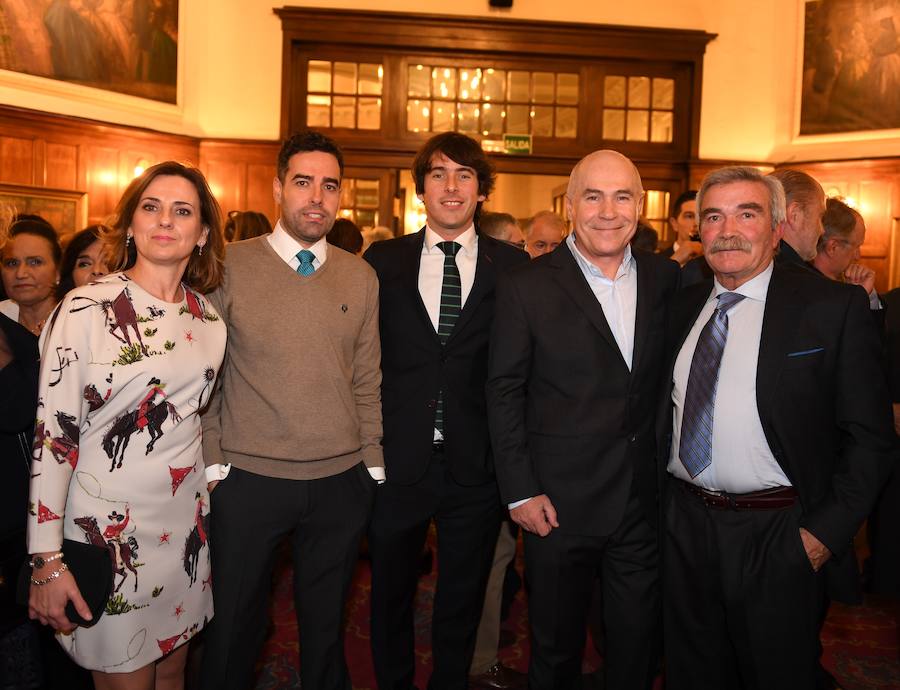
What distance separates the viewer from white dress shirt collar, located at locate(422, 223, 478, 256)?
3.06m

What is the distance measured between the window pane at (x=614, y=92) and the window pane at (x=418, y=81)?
89.0 inches

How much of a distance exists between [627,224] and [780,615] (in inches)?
53.6

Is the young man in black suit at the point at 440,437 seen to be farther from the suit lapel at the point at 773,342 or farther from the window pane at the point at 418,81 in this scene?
the window pane at the point at 418,81

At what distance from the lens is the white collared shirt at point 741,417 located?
7.84 feet

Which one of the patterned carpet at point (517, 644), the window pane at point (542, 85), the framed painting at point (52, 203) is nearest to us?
the patterned carpet at point (517, 644)

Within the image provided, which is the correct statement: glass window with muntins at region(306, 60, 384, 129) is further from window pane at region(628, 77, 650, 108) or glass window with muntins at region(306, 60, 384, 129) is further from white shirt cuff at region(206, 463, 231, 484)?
white shirt cuff at region(206, 463, 231, 484)

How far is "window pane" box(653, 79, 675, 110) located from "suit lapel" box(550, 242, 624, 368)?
7904mm

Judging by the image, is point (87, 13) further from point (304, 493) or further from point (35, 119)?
point (304, 493)

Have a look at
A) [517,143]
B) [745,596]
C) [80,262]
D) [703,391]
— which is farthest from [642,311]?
[517,143]

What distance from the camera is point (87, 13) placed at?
350 inches

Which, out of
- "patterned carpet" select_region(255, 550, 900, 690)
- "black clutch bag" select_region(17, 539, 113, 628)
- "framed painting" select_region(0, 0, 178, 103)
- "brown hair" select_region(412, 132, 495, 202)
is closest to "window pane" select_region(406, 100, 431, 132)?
"framed painting" select_region(0, 0, 178, 103)

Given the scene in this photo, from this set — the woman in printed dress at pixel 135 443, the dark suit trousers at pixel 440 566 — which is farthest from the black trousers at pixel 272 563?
the dark suit trousers at pixel 440 566

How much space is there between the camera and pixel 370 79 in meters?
9.52

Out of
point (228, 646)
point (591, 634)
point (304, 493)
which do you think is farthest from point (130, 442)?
point (591, 634)
